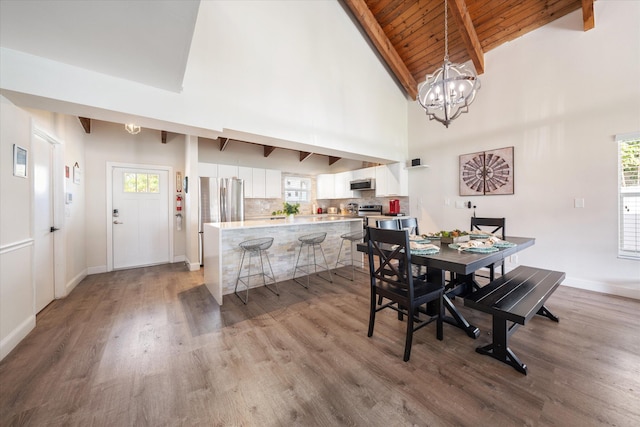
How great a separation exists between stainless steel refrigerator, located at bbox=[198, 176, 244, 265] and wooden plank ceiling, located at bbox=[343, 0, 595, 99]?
398 centimetres

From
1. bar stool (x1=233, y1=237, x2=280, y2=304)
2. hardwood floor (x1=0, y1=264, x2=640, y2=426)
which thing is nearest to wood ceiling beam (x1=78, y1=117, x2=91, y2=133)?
hardwood floor (x1=0, y1=264, x2=640, y2=426)

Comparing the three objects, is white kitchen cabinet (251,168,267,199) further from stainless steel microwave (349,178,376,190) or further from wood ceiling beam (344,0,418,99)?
wood ceiling beam (344,0,418,99)

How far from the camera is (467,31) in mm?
3701

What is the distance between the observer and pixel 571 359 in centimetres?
185

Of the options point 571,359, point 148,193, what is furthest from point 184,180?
point 571,359

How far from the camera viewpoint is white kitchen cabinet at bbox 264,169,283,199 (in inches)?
233

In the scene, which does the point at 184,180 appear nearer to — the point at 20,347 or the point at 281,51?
the point at 281,51

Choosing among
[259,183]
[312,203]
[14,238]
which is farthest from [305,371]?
[312,203]

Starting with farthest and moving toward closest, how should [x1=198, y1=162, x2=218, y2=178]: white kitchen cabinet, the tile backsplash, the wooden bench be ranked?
the tile backsplash → [x1=198, y1=162, x2=218, y2=178]: white kitchen cabinet → the wooden bench

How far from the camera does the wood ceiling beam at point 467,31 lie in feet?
11.2

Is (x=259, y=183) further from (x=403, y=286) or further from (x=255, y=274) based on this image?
(x=403, y=286)

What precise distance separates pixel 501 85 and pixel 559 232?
2.55 m

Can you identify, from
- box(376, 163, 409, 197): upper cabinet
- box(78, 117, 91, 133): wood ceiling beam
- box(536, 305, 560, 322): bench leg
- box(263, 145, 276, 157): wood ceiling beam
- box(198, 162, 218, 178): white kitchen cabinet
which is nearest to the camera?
box(536, 305, 560, 322): bench leg

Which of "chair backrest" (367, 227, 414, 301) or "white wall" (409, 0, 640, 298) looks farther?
"white wall" (409, 0, 640, 298)
